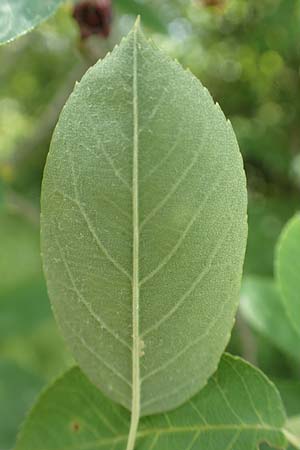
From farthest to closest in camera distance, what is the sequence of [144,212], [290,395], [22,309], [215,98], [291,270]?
1. [215,98]
2. [22,309]
3. [290,395]
4. [291,270]
5. [144,212]

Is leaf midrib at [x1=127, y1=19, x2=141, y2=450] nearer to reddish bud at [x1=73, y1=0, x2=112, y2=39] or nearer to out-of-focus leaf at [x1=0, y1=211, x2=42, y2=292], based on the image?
reddish bud at [x1=73, y1=0, x2=112, y2=39]

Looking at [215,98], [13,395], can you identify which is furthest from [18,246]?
[215,98]

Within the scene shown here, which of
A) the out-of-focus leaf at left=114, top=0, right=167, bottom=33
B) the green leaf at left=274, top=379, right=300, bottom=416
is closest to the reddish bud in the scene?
the out-of-focus leaf at left=114, top=0, right=167, bottom=33

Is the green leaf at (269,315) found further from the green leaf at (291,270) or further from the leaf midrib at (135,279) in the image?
the leaf midrib at (135,279)

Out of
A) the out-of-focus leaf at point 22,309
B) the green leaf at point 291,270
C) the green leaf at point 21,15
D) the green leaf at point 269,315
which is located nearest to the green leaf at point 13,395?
the out-of-focus leaf at point 22,309

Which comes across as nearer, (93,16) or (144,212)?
(144,212)

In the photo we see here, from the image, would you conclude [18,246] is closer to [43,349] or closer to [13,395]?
[43,349]

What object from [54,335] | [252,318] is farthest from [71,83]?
[252,318]
